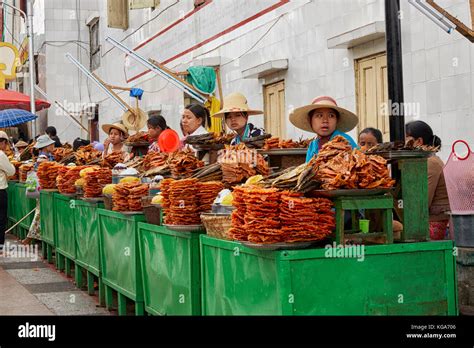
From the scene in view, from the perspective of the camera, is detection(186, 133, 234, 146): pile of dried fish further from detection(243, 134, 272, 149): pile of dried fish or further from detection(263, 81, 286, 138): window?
detection(263, 81, 286, 138): window

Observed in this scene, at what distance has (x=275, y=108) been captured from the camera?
570 inches

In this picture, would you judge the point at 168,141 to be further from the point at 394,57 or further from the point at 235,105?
the point at 394,57

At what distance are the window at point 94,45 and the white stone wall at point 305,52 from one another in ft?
14.5

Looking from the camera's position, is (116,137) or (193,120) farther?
(116,137)

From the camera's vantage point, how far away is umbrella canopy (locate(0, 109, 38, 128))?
2002cm

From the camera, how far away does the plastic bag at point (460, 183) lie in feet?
24.5

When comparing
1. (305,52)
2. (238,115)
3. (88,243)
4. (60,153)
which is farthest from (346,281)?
(60,153)

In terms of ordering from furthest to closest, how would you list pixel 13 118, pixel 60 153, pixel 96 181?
pixel 13 118 → pixel 60 153 → pixel 96 181

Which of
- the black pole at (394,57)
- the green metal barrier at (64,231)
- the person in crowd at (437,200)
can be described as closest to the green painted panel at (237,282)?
the black pole at (394,57)

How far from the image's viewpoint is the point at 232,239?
18.4ft

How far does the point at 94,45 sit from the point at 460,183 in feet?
78.3

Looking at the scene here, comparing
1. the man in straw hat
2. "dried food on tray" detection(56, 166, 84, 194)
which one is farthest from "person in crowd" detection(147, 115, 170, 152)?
the man in straw hat

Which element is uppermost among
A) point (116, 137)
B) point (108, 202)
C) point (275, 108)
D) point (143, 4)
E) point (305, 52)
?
point (143, 4)
